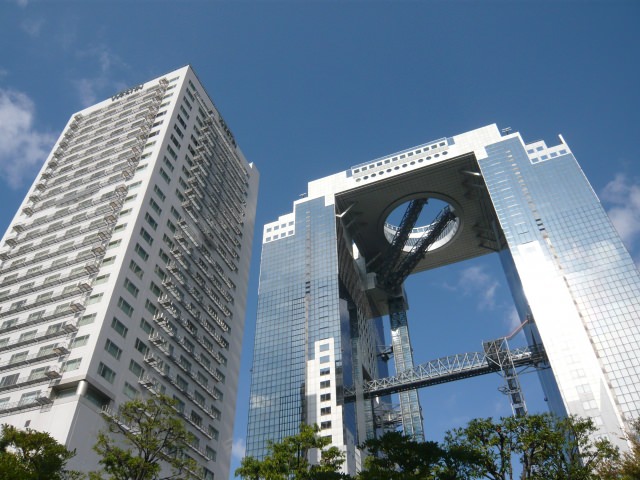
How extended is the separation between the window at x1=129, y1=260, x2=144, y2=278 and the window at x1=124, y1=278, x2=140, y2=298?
1.42 metres

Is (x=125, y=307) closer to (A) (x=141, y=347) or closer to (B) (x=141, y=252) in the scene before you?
(A) (x=141, y=347)

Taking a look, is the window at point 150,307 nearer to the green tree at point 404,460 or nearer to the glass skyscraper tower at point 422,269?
the glass skyscraper tower at point 422,269

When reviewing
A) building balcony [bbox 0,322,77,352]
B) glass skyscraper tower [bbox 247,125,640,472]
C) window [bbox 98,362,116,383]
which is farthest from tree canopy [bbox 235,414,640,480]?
glass skyscraper tower [bbox 247,125,640,472]

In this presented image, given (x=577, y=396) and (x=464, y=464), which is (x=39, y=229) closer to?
(x=464, y=464)

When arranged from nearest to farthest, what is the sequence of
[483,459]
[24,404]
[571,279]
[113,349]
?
1. [483,459]
2. [24,404]
3. [113,349]
4. [571,279]

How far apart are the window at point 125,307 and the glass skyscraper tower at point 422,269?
30.4 meters

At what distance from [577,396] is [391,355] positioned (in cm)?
5260

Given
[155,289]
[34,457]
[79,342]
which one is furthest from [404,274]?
[34,457]

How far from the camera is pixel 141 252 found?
60.2 metres

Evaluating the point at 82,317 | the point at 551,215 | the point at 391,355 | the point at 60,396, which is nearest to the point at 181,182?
the point at 82,317

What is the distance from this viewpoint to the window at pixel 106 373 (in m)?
49.0

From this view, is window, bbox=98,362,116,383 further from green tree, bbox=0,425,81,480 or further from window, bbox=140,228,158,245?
window, bbox=140,228,158,245

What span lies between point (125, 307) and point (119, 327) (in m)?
2.44

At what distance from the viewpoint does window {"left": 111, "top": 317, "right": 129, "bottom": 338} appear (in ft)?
172
